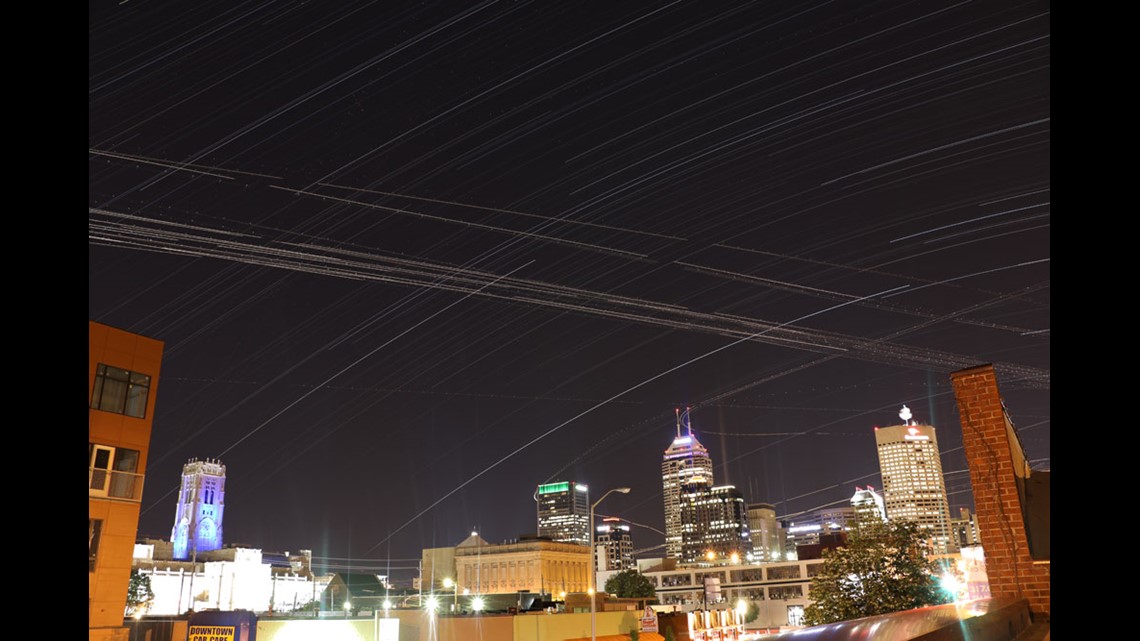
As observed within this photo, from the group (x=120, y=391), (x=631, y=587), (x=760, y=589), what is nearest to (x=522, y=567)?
(x=631, y=587)

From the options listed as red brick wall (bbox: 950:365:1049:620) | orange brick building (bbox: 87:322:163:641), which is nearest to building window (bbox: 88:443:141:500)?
orange brick building (bbox: 87:322:163:641)

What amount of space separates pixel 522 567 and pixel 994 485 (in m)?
176

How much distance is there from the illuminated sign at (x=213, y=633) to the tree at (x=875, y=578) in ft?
83.7

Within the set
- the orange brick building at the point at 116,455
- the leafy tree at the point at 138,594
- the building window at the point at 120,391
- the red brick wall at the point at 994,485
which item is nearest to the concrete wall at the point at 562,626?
the orange brick building at the point at 116,455

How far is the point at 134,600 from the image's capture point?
144375 mm

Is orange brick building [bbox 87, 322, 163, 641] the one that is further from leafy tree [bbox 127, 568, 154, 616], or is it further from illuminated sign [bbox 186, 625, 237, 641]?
leafy tree [bbox 127, 568, 154, 616]

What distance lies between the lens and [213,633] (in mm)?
35594

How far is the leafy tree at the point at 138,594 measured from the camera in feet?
474

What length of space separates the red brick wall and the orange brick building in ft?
116

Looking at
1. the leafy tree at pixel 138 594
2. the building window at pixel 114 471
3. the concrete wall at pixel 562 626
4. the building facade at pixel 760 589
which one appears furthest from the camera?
the building facade at pixel 760 589

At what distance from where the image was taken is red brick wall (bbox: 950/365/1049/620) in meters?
11.9

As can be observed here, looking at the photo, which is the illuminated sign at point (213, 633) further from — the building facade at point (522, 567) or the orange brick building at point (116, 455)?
the building facade at point (522, 567)
